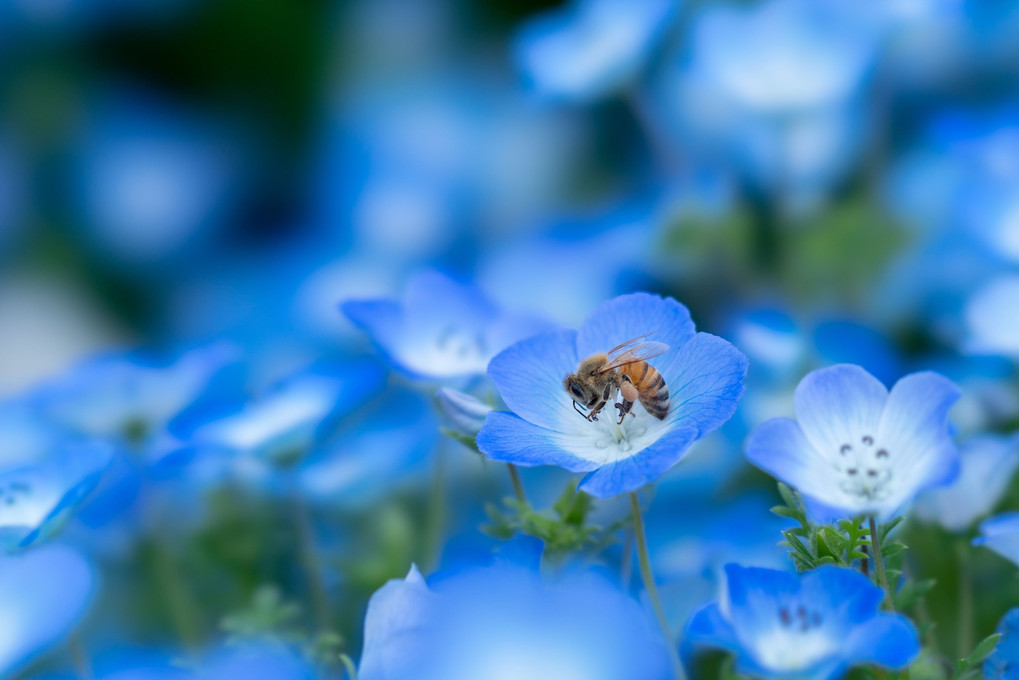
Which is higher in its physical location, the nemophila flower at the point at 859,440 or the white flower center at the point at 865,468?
the nemophila flower at the point at 859,440

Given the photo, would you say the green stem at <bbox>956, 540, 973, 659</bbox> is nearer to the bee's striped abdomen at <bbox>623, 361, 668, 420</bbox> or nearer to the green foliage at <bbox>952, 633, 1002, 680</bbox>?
the green foliage at <bbox>952, 633, 1002, 680</bbox>

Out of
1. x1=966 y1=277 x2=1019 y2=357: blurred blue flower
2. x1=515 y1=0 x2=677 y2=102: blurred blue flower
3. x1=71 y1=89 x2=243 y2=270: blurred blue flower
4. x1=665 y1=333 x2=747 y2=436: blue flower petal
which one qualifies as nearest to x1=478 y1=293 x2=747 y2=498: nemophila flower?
x1=665 y1=333 x2=747 y2=436: blue flower petal

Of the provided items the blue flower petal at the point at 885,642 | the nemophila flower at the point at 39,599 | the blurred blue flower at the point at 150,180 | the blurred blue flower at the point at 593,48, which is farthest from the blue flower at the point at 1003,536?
the blurred blue flower at the point at 150,180

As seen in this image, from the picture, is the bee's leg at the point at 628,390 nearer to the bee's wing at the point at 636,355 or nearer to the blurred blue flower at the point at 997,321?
the bee's wing at the point at 636,355

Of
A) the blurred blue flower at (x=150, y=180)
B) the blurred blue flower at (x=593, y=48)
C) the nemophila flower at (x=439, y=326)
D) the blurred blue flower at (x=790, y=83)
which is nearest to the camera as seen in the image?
the nemophila flower at (x=439, y=326)

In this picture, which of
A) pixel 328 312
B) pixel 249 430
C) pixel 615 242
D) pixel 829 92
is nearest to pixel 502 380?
pixel 249 430

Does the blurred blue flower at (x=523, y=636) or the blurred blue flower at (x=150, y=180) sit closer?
the blurred blue flower at (x=523, y=636)

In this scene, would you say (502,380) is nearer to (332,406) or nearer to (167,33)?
(332,406)

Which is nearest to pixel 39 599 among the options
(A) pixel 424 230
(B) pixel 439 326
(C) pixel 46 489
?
(C) pixel 46 489
